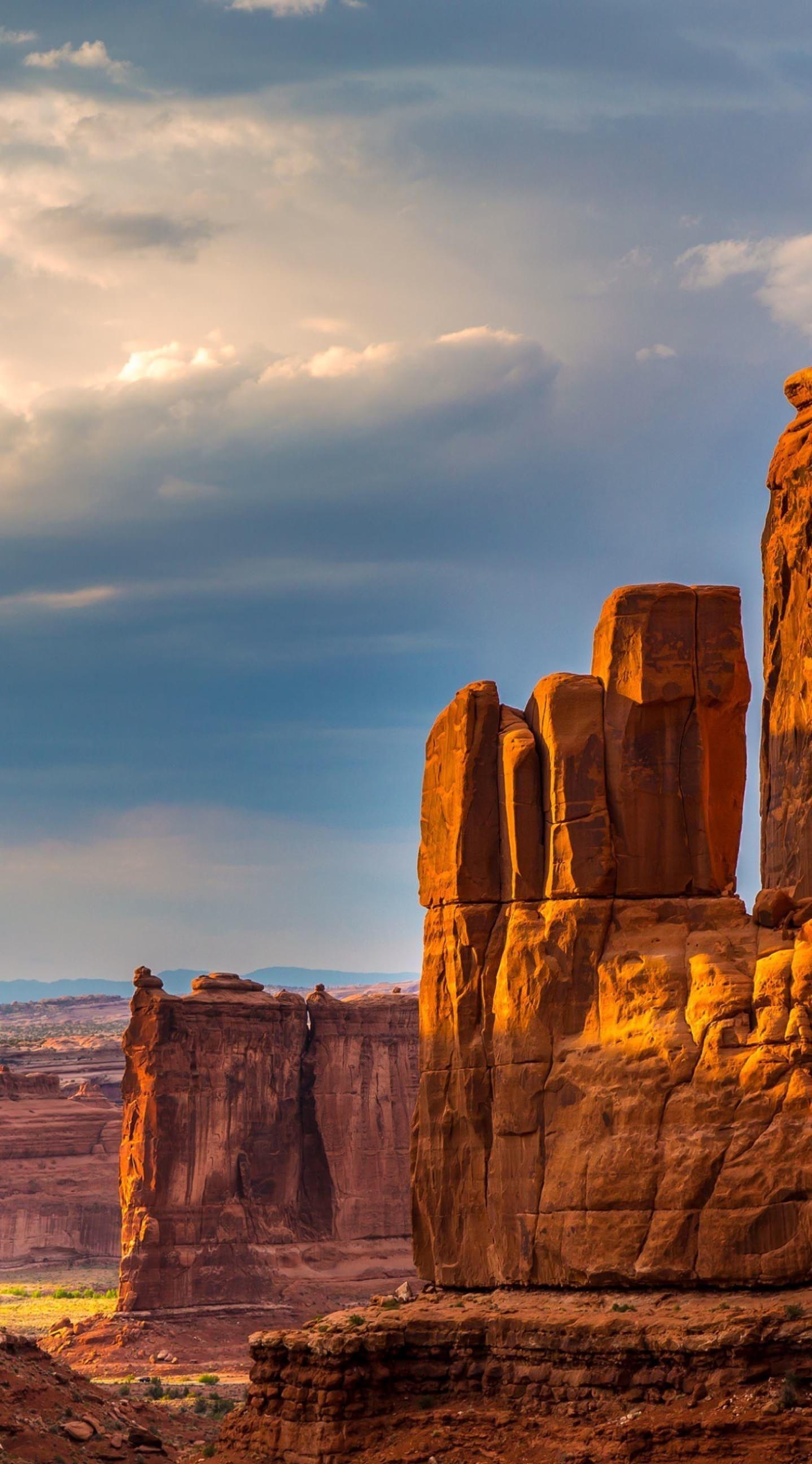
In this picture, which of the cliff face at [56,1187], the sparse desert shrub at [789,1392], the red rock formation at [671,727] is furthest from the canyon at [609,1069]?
the cliff face at [56,1187]

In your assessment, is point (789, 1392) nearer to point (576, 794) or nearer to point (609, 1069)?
point (609, 1069)

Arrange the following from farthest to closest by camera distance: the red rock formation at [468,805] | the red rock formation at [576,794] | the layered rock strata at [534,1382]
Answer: the red rock formation at [468,805], the red rock formation at [576,794], the layered rock strata at [534,1382]

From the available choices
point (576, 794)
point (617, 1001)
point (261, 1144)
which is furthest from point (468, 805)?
point (261, 1144)

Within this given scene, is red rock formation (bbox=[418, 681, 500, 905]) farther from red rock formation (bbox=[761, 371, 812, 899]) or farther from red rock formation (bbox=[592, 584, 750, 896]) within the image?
red rock formation (bbox=[761, 371, 812, 899])

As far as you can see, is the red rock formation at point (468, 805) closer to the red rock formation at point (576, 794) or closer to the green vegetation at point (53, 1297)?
the red rock formation at point (576, 794)

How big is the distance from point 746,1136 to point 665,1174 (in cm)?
123

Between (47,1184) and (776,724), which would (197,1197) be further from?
(776,724)

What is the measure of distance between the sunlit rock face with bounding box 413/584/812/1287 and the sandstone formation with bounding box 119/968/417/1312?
44.4m

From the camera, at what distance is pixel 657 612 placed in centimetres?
2820

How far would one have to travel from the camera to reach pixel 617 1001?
27312mm

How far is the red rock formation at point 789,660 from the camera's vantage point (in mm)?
27844

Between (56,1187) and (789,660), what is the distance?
81.4 meters

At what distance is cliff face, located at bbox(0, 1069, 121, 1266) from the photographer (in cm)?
10262

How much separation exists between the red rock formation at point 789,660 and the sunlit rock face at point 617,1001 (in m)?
0.63
